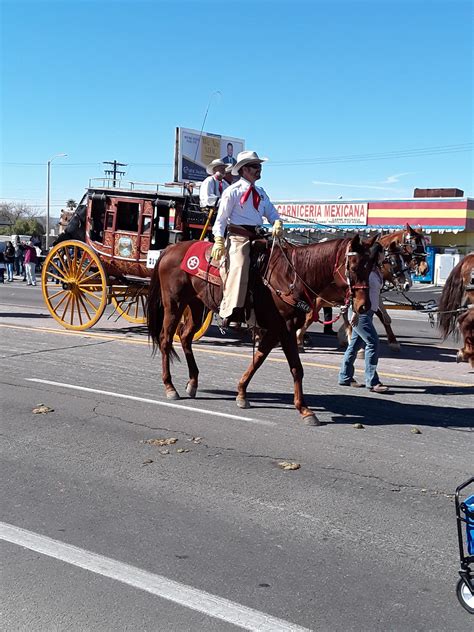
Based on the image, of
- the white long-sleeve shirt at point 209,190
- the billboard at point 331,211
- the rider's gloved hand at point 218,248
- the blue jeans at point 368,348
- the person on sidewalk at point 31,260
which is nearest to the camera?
the rider's gloved hand at point 218,248

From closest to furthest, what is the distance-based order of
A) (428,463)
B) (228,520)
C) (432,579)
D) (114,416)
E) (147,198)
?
(432,579)
(228,520)
(428,463)
(114,416)
(147,198)

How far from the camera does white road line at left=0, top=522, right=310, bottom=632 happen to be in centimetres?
356

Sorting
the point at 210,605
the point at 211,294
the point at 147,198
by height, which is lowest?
the point at 210,605

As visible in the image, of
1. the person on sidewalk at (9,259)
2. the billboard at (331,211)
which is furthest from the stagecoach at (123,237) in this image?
the billboard at (331,211)

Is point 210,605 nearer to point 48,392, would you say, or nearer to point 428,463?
point 428,463

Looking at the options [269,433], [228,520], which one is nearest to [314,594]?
[228,520]

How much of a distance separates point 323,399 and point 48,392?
327 centimetres

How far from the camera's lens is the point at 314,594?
383cm

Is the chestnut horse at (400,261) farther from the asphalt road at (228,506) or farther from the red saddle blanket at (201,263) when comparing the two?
the red saddle blanket at (201,263)

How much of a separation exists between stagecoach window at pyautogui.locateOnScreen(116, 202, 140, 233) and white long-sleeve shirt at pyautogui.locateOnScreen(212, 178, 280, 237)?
5.66 metres

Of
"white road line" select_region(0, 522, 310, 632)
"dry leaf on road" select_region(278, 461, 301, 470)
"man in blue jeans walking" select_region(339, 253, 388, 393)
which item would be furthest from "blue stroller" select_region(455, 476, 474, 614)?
"man in blue jeans walking" select_region(339, 253, 388, 393)

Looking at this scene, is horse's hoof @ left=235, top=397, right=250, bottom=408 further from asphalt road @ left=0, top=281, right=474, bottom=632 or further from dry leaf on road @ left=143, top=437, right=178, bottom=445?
dry leaf on road @ left=143, top=437, right=178, bottom=445

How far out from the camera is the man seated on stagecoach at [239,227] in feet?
25.5

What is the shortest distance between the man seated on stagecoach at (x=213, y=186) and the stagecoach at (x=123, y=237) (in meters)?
1.43
